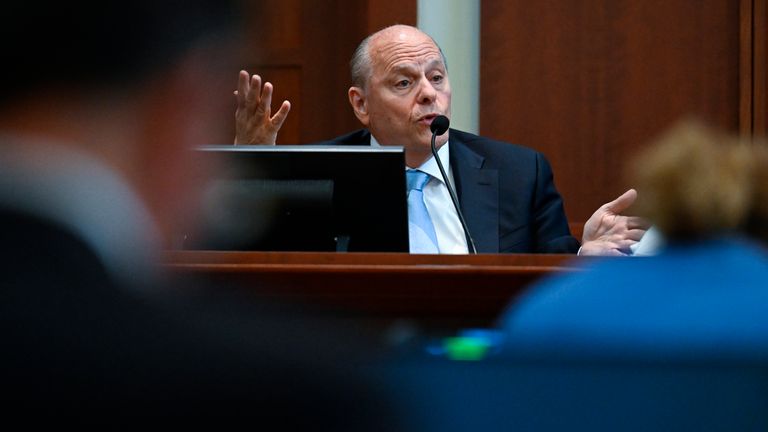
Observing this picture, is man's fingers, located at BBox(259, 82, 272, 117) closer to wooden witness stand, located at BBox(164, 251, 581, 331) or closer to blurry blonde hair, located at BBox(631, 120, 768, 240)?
wooden witness stand, located at BBox(164, 251, 581, 331)

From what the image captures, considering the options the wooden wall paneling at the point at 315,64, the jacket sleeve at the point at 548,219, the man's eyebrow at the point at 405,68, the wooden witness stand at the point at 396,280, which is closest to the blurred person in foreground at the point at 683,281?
the wooden witness stand at the point at 396,280

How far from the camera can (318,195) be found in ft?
8.25

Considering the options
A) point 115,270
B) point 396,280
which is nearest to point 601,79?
point 396,280

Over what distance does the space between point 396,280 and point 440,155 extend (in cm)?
158

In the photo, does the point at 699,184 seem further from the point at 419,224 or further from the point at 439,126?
the point at 419,224

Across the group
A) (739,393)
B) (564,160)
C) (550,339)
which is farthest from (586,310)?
(564,160)

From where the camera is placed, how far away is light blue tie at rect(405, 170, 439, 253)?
337 centimetres

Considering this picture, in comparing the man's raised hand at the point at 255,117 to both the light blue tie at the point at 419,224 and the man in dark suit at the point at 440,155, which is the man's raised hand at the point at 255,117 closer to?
the man in dark suit at the point at 440,155

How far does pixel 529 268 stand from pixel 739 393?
47.1 inches

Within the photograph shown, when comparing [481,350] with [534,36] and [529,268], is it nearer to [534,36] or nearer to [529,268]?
Result: [529,268]

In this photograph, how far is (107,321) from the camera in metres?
0.55

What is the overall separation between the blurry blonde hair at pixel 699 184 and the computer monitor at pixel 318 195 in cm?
139

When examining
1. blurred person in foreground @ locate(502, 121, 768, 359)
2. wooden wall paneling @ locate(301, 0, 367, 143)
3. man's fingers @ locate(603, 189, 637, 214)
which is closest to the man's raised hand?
man's fingers @ locate(603, 189, 637, 214)

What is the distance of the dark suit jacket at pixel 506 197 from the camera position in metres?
3.33
